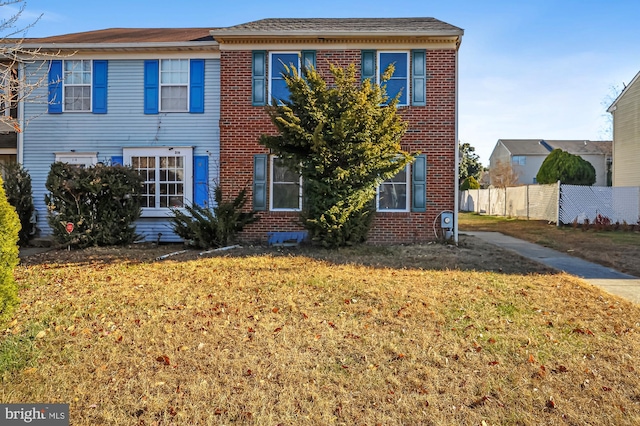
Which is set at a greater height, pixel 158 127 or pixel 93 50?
pixel 93 50

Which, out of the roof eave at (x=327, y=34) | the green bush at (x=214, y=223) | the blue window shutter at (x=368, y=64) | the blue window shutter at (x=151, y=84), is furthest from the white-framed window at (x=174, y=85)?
the blue window shutter at (x=368, y=64)

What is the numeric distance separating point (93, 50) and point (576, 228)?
17.3 metres

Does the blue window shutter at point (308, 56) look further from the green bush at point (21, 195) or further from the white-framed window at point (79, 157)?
the green bush at point (21, 195)

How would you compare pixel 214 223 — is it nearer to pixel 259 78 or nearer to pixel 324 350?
pixel 259 78

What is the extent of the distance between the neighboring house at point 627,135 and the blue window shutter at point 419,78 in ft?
48.2

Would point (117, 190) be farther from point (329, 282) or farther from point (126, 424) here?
point (126, 424)

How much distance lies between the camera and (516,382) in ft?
11.3

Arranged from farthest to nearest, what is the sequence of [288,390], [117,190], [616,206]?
1. [616,206]
2. [117,190]
3. [288,390]

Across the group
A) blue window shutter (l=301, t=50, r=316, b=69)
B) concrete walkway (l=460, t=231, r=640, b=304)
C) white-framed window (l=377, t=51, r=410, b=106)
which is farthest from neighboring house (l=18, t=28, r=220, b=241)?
concrete walkway (l=460, t=231, r=640, b=304)

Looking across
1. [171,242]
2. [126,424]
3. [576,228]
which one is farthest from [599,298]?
[576,228]

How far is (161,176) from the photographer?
1161 cm

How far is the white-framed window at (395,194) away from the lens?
11.1m

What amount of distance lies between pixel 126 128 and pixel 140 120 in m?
0.45

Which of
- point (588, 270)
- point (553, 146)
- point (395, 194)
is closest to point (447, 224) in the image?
point (395, 194)
